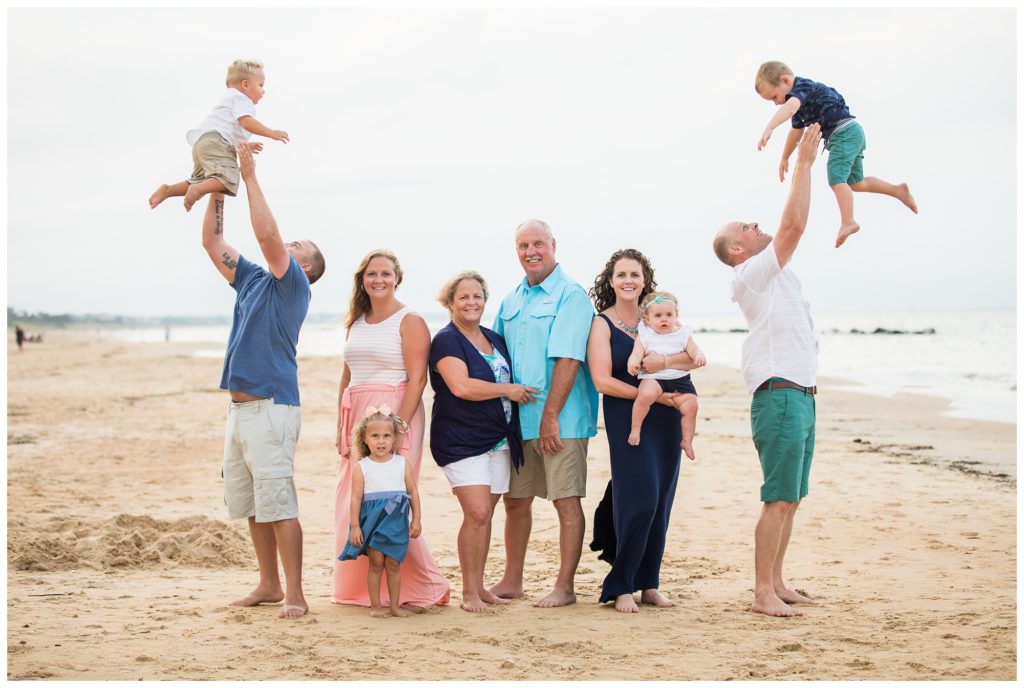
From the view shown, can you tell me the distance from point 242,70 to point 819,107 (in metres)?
3.15

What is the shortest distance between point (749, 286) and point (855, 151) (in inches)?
40.0

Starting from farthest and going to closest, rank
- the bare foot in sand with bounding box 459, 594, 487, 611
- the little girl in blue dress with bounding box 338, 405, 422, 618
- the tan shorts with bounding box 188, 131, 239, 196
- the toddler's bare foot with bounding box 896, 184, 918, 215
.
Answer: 1. the toddler's bare foot with bounding box 896, 184, 918, 215
2. the bare foot in sand with bounding box 459, 594, 487, 611
3. the tan shorts with bounding box 188, 131, 239, 196
4. the little girl in blue dress with bounding box 338, 405, 422, 618

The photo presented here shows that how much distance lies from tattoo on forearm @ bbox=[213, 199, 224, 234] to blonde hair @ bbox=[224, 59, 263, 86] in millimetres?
668

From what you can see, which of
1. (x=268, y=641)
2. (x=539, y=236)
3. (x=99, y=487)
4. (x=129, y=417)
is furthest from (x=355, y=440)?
(x=129, y=417)

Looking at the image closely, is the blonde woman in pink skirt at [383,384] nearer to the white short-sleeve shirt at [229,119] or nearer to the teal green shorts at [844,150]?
the white short-sleeve shirt at [229,119]

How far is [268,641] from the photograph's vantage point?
473cm

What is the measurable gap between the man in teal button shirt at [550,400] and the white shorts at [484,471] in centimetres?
16

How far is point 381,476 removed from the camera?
522 cm

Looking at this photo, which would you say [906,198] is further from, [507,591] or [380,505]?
[380,505]

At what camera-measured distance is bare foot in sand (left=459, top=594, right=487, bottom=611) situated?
536 centimetres

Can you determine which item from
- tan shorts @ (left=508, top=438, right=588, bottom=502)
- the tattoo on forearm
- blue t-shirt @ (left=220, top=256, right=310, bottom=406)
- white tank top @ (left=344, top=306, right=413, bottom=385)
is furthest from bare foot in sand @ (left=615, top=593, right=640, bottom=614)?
the tattoo on forearm

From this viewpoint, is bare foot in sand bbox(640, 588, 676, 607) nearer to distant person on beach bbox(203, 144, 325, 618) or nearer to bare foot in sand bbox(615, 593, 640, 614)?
bare foot in sand bbox(615, 593, 640, 614)

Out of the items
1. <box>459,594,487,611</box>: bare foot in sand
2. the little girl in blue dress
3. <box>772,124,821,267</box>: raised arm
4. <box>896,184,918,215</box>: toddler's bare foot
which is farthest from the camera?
<box>896,184,918,215</box>: toddler's bare foot

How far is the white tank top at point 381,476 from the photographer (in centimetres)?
521
